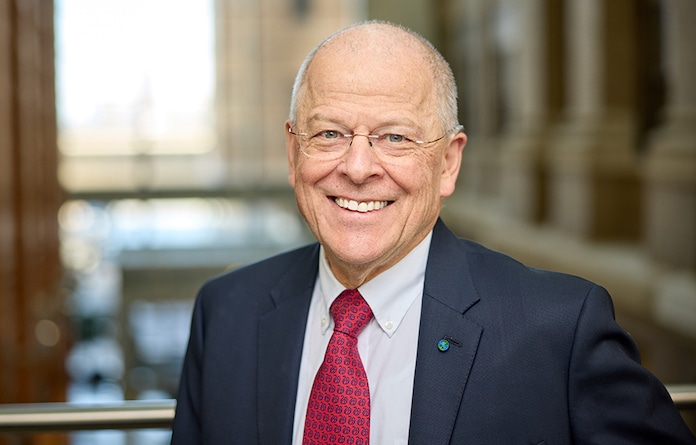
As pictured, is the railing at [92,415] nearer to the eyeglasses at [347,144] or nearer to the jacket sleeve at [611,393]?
the jacket sleeve at [611,393]

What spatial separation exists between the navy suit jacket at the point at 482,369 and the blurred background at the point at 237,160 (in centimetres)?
531

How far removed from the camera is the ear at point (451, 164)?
2137 millimetres

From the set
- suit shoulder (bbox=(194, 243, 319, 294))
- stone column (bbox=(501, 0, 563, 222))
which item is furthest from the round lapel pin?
stone column (bbox=(501, 0, 563, 222))

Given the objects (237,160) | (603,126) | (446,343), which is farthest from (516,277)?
(237,160)

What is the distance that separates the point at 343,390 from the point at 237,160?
27392 mm

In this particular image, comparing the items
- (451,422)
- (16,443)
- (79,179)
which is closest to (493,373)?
(451,422)

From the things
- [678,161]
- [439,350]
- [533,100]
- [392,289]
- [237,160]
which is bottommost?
[237,160]

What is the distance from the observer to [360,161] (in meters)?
1.95

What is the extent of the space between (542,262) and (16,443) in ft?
21.6

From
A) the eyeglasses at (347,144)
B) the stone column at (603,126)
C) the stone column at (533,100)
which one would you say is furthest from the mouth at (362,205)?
the stone column at (533,100)

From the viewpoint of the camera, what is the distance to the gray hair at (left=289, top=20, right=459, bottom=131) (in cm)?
204

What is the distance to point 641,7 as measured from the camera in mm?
9711

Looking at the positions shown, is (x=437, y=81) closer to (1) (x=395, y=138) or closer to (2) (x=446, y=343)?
(1) (x=395, y=138)

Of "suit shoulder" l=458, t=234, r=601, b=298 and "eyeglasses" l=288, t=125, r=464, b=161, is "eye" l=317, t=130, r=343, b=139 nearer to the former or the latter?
"eyeglasses" l=288, t=125, r=464, b=161
